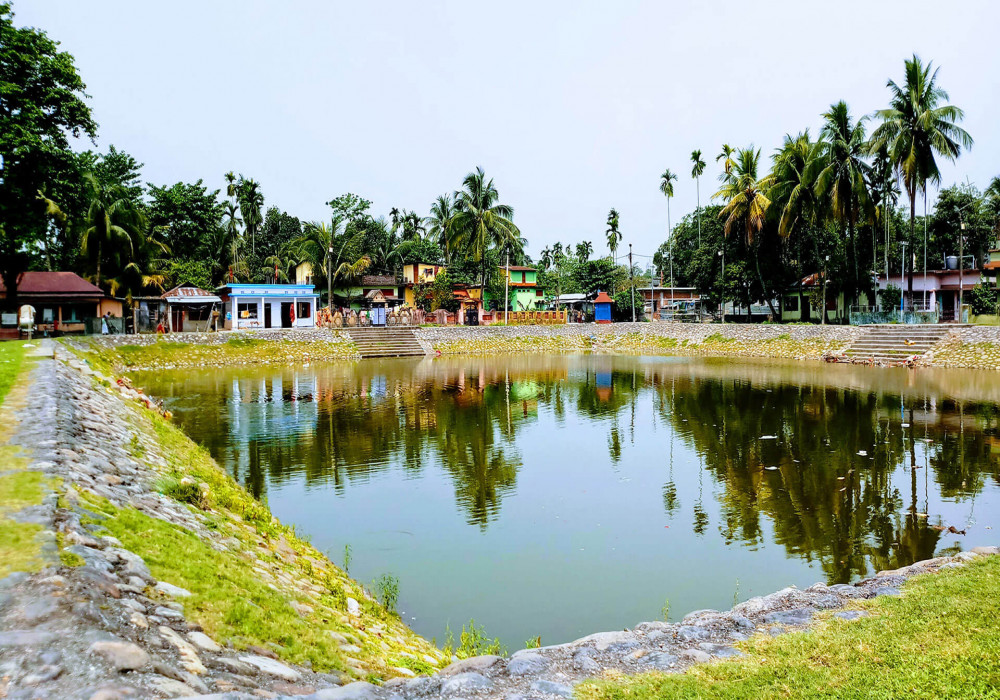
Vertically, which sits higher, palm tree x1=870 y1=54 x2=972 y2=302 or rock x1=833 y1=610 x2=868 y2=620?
palm tree x1=870 y1=54 x2=972 y2=302

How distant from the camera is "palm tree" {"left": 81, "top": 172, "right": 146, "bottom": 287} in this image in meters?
48.5

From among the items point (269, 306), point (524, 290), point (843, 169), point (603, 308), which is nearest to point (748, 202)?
point (843, 169)

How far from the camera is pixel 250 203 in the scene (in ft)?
222

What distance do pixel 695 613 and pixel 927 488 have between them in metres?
8.66

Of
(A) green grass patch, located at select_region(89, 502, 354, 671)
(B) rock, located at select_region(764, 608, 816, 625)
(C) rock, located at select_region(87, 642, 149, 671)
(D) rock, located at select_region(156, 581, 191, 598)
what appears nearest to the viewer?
(C) rock, located at select_region(87, 642, 149, 671)

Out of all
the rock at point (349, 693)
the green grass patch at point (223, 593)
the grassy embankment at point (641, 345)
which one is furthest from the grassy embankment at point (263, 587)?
the grassy embankment at point (641, 345)

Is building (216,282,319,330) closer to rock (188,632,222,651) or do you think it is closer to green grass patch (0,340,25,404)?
green grass patch (0,340,25,404)

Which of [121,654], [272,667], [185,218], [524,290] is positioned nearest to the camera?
[121,654]

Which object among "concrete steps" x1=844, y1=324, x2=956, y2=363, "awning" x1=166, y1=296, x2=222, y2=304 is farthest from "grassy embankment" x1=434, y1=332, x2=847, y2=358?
"awning" x1=166, y1=296, x2=222, y2=304

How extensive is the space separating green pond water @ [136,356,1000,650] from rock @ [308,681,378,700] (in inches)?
136

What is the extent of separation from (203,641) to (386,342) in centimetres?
4530

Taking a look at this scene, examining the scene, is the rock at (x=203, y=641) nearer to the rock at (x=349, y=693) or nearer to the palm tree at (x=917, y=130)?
the rock at (x=349, y=693)

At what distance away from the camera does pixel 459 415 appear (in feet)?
75.3

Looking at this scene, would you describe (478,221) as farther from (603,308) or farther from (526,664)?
(526,664)
